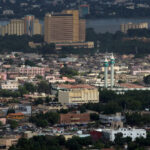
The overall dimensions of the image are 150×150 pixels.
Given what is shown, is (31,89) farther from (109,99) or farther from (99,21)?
(99,21)

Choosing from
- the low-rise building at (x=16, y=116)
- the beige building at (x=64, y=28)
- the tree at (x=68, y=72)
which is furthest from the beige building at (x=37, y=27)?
the low-rise building at (x=16, y=116)

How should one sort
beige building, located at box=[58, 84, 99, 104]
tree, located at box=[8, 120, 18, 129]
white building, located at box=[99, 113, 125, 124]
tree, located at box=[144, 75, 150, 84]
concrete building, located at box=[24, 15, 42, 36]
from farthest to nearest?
1. concrete building, located at box=[24, 15, 42, 36]
2. tree, located at box=[144, 75, 150, 84]
3. beige building, located at box=[58, 84, 99, 104]
4. white building, located at box=[99, 113, 125, 124]
5. tree, located at box=[8, 120, 18, 129]

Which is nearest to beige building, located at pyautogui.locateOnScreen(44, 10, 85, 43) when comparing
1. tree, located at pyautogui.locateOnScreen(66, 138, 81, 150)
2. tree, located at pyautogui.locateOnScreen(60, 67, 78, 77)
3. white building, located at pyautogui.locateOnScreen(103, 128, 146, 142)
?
tree, located at pyautogui.locateOnScreen(60, 67, 78, 77)

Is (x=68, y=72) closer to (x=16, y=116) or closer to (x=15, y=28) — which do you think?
(x=16, y=116)

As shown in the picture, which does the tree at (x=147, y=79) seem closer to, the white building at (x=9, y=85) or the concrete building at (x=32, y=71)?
the concrete building at (x=32, y=71)

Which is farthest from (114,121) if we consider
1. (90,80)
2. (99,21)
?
(99,21)

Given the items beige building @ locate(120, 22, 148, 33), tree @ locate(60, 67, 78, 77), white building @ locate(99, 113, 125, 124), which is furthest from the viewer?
beige building @ locate(120, 22, 148, 33)

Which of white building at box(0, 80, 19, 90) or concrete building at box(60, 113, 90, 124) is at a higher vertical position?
white building at box(0, 80, 19, 90)

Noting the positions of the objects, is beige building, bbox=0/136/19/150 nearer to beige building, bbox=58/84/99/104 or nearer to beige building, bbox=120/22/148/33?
beige building, bbox=58/84/99/104
